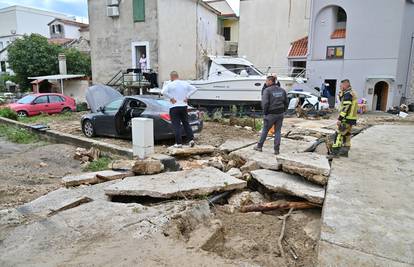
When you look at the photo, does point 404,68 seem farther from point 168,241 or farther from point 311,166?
point 168,241

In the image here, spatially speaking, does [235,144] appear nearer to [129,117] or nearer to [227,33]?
[129,117]

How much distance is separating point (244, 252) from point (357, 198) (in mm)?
1841

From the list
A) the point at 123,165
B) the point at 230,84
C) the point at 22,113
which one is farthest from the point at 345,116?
the point at 22,113

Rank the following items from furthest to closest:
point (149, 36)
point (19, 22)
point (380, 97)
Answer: point (19, 22) → point (380, 97) → point (149, 36)

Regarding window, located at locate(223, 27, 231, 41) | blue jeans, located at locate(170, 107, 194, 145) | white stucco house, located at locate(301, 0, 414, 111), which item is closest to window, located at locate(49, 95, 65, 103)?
blue jeans, located at locate(170, 107, 194, 145)

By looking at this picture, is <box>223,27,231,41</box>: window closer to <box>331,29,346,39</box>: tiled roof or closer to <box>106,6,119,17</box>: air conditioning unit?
<box>331,29,346,39</box>: tiled roof

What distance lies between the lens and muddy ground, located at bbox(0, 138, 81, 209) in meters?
5.10

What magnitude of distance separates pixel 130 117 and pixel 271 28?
18.6m

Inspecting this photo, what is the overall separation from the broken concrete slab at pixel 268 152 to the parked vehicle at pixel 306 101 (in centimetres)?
792

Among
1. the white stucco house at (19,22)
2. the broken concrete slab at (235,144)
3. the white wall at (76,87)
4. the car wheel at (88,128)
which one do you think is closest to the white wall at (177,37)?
the white wall at (76,87)

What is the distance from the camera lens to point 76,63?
2942 centimetres

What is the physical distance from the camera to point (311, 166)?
195 inches

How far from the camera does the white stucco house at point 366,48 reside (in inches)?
765

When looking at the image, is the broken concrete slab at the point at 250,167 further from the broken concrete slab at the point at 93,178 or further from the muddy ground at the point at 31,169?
the muddy ground at the point at 31,169
